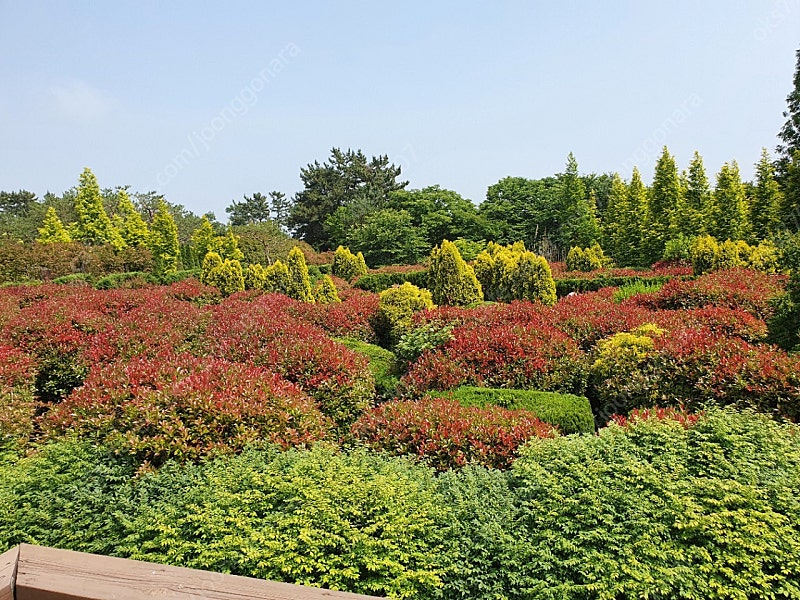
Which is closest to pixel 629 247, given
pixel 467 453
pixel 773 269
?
pixel 773 269

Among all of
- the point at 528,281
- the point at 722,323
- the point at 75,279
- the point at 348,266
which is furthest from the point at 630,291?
the point at 75,279

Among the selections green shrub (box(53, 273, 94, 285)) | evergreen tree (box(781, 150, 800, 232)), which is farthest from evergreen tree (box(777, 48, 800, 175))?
green shrub (box(53, 273, 94, 285))

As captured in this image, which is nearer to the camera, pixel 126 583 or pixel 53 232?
pixel 126 583

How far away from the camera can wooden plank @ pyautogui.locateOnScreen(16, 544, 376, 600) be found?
1107 mm

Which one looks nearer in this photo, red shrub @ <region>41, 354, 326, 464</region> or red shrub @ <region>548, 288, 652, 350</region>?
red shrub @ <region>41, 354, 326, 464</region>

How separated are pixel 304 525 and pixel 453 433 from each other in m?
1.51

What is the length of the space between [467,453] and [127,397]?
2.56 metres

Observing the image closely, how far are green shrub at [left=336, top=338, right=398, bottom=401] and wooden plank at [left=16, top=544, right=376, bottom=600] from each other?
469cm

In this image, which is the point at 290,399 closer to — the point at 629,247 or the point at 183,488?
the point at 183,488

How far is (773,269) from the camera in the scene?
1044cm

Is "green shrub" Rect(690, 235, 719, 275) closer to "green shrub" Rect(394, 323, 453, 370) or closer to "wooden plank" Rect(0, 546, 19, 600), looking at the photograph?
"green shrub" Rect(394, 323, 453, 370)

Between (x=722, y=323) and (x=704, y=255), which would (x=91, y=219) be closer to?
(x=704, y=255)

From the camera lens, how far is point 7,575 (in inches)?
46.6

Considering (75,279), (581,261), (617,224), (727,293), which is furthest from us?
(617,224)
